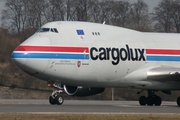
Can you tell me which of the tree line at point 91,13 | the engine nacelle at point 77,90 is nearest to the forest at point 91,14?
the tree line at point 91,13

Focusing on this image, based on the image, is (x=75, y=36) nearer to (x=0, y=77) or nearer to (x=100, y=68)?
(x=100, y=68)

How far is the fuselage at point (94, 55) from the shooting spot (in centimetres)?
3816

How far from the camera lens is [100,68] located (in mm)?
40062

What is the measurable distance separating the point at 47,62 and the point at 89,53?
287 centimetres

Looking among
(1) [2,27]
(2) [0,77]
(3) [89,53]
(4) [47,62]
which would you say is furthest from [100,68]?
(1) [2,27]

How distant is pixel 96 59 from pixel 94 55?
31 cm

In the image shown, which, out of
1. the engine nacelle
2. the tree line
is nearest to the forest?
the tree line

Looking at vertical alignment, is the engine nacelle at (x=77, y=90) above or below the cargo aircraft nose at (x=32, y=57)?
below

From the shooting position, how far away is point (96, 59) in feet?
131

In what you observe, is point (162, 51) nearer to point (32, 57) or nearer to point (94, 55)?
point (94, 55)

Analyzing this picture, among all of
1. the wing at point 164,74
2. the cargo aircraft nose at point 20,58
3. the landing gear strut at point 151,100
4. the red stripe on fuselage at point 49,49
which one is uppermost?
the red stripe on fuselage at point 49,49

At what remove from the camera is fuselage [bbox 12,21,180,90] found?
38156 millimetres

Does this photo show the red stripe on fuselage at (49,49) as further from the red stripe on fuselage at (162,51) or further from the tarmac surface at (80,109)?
the red stripe on fuselage at (162,51)

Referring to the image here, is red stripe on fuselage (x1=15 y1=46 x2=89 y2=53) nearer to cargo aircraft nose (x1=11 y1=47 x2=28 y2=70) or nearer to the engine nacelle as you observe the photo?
cargo aircraft nose (x1=11 y1=47 x2=28 y2=70)
